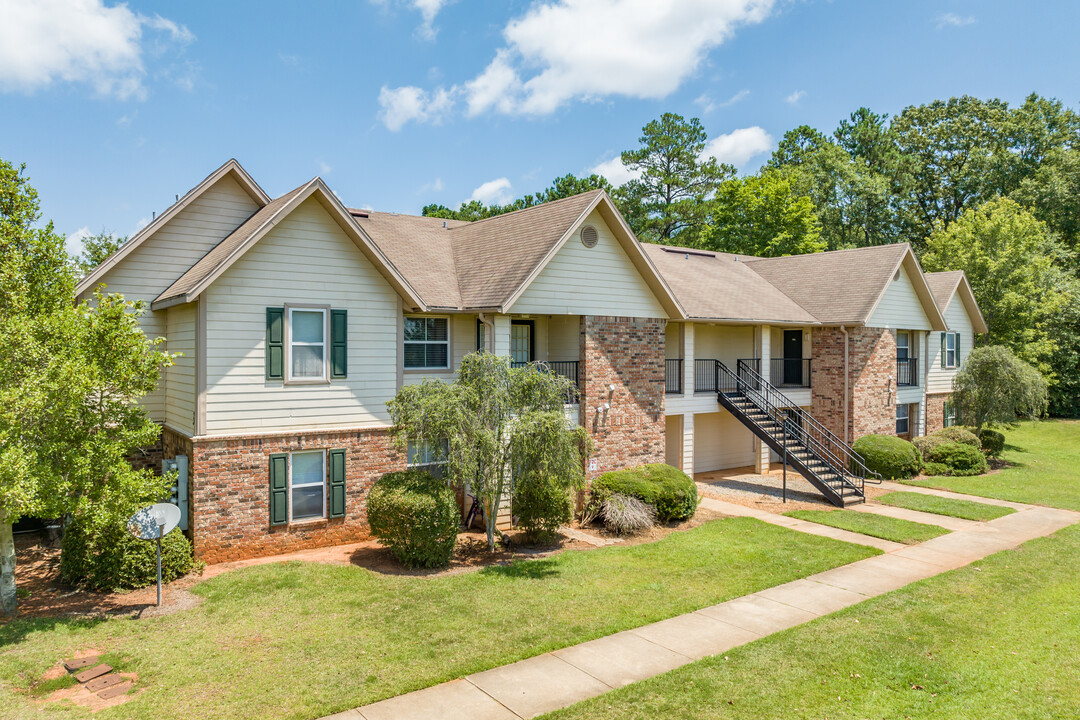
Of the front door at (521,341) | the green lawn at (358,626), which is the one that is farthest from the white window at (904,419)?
the front door at (521,341)

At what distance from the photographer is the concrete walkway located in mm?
7922

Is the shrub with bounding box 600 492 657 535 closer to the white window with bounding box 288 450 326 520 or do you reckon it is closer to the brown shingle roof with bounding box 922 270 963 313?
the white window with bounding box 288 450 326 520

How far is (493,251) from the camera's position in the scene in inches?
732

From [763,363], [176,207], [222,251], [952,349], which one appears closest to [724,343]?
[763,363]

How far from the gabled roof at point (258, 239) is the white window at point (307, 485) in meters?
3.85

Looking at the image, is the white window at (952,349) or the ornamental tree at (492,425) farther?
the white window at (952,349)

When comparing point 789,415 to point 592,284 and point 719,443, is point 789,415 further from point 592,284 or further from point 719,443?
point 592,284

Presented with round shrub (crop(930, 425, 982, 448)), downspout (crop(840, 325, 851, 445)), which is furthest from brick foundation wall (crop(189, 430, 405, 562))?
round shrub (crop(930, 425, 982, 448))

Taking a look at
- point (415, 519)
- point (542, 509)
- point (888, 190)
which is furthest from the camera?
point (888, 190)

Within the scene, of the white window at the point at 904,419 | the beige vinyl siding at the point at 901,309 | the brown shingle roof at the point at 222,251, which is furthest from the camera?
the white window at the point at 904,419

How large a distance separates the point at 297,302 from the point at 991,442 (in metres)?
27.0

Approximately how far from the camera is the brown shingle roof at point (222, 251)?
13.1m

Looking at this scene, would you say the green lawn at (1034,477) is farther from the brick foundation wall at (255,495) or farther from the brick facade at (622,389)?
the brick foundation wall at (255,495)

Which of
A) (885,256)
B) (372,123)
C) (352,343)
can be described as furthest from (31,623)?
(885,256)
